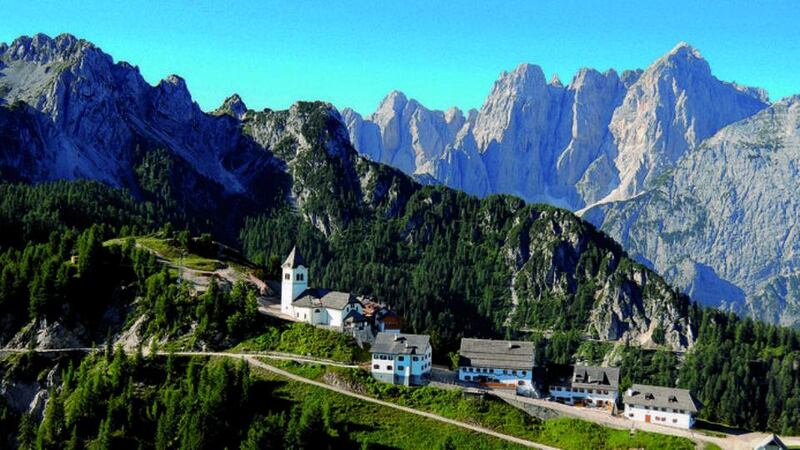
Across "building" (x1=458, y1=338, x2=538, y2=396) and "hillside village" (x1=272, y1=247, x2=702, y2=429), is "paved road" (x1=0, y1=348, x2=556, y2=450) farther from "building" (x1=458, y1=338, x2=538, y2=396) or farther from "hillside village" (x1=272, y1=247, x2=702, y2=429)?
"building" (x1=458, y1=338, x2=538, y2=396)

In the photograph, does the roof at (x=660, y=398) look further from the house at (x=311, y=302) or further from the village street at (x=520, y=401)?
the house at (x=311, y=302)

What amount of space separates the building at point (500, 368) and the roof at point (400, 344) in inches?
329

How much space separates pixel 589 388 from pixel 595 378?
2409 millimetres

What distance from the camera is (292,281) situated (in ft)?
493

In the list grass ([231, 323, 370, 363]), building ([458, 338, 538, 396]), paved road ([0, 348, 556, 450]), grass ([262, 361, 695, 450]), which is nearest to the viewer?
grass ([262, 361, 695, 450])

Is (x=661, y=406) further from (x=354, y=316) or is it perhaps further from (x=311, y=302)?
(x=311, y=302)

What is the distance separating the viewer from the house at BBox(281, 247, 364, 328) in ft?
471

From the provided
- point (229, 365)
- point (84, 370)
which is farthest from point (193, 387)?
point (84, 370)

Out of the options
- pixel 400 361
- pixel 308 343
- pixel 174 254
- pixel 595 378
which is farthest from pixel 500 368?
pixel 174 254

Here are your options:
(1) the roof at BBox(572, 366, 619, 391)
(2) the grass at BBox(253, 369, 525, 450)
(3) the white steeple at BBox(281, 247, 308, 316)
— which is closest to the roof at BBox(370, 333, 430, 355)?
(2) the grass at BBox(253, 369, 525, 450)

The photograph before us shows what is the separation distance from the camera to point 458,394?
122938 millimetres

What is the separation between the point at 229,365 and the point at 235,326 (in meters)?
17.8

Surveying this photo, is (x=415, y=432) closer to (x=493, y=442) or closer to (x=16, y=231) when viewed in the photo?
(x=493, y=442)

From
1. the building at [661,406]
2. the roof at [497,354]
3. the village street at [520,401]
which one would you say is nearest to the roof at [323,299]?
the village street at [520,401]
